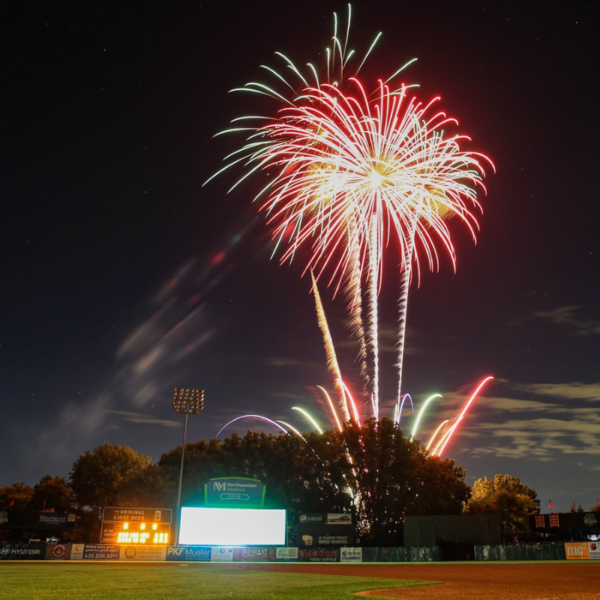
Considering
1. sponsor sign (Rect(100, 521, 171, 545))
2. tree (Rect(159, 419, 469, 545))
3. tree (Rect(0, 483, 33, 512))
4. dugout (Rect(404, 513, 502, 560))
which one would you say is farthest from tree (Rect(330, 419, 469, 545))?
tree (Rect(0, 483, 33, 512))

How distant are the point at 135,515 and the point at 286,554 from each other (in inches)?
534

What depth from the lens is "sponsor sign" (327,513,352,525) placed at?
177 ft

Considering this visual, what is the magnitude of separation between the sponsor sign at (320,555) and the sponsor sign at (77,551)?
1869 cm

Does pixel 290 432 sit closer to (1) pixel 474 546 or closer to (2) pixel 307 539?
(2) pixel 307 539

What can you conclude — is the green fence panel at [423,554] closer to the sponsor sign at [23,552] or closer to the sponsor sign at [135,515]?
the sponsor sign at [135,515]

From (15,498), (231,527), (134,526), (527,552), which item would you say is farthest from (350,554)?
(15,498)

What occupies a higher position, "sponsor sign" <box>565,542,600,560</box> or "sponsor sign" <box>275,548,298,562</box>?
"sponsor sign" <box>565,542,600,560</box>

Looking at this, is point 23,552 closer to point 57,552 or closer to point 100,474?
point 57,552

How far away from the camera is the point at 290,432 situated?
79062 millimetres

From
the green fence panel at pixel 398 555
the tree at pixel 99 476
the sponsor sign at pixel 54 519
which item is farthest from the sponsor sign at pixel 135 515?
the tree at pixel 99 476

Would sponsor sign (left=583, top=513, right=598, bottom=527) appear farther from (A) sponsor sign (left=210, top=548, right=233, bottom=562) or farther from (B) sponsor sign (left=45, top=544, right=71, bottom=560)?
(B) sponsor sign (left=45, top=544, right=71, bottom=560)

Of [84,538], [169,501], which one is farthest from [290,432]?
[84,538]

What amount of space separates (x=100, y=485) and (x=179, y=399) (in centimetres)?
4598

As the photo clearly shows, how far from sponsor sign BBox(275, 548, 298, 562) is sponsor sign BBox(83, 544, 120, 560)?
13605 millimetres
